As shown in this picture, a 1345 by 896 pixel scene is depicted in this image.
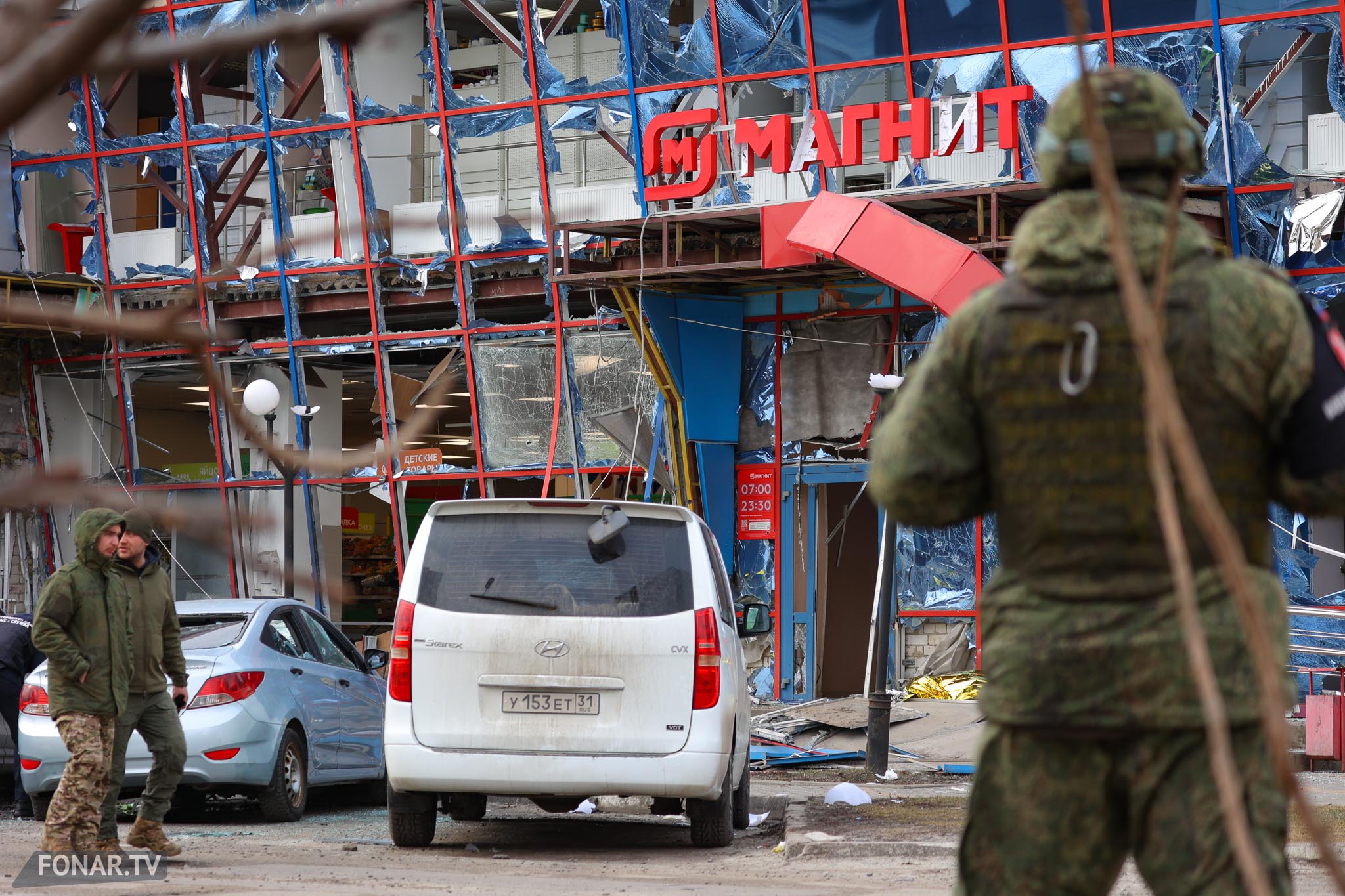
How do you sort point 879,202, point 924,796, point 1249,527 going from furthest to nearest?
point 879,202
point 924,796
point 1249,527

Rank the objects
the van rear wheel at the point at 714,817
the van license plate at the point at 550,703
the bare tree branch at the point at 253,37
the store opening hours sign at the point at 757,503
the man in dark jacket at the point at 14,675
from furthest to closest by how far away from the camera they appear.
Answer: the store opening hours sign at the point at 757,503
the man in dark jacket at the point at 14,675
the van rear wheel at the point at 714,817
the van license plate at the point at 550,703
the bare tree branch at the point at 253,37

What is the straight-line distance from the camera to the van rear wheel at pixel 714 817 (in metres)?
9.13

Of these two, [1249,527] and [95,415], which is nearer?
[1249,527]

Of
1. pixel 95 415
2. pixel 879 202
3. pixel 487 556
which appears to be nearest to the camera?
pixel 487 556

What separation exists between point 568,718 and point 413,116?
14.0m

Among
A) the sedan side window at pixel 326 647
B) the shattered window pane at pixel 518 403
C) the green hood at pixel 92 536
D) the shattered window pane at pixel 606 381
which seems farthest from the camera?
the shattered window pane at pixel 518 403

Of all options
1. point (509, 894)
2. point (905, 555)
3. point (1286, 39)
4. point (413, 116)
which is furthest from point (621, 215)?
point (509, 894)

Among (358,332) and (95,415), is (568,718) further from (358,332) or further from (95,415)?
(95,415)

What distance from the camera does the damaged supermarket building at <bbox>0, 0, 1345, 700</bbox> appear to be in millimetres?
16938

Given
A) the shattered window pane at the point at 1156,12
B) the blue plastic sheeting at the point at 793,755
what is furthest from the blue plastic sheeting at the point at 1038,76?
the blue plastic sheeting at the point at 793,755

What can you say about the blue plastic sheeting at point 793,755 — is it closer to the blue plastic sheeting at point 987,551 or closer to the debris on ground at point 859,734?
the debris on ground at point 859,734

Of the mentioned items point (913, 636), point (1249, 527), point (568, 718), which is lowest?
point (913, 636)

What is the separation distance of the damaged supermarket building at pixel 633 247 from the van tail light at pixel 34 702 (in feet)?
13.7

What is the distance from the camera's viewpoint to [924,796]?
1169 centimetres
